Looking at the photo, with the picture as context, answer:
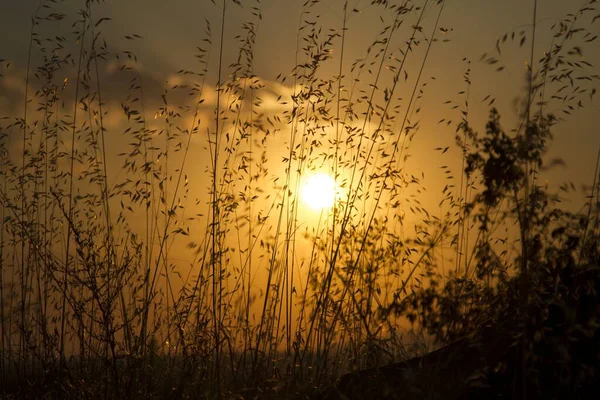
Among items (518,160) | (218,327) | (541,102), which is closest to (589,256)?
(518,160)

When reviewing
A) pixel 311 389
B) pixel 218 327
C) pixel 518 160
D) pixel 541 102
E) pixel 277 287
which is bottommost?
pixel 311 389

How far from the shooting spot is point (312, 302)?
12.0 feet

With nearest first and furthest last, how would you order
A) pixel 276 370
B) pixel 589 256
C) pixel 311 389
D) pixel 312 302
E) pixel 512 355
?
pixel 512 355
pixel 589 256
pixel 311 389
pixel 276 370
pixel 312 302

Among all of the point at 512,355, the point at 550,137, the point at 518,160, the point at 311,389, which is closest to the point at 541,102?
the point at 550,137

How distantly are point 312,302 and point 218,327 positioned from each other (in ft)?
1.76

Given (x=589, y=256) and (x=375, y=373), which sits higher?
(x=589, y=256)

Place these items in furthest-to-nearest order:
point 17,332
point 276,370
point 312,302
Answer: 1. point 17,332
2. point 312,302
3. point 276,370

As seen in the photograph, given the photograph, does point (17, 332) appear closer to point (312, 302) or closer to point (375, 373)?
point (312, 302)

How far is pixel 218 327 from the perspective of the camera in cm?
346

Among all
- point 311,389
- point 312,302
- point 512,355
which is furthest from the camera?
point 312,302

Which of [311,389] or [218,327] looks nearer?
[311,389]

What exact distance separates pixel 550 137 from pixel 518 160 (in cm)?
25

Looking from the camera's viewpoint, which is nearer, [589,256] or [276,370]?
[589,256]

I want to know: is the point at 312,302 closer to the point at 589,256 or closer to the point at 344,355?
the point at 344,355
